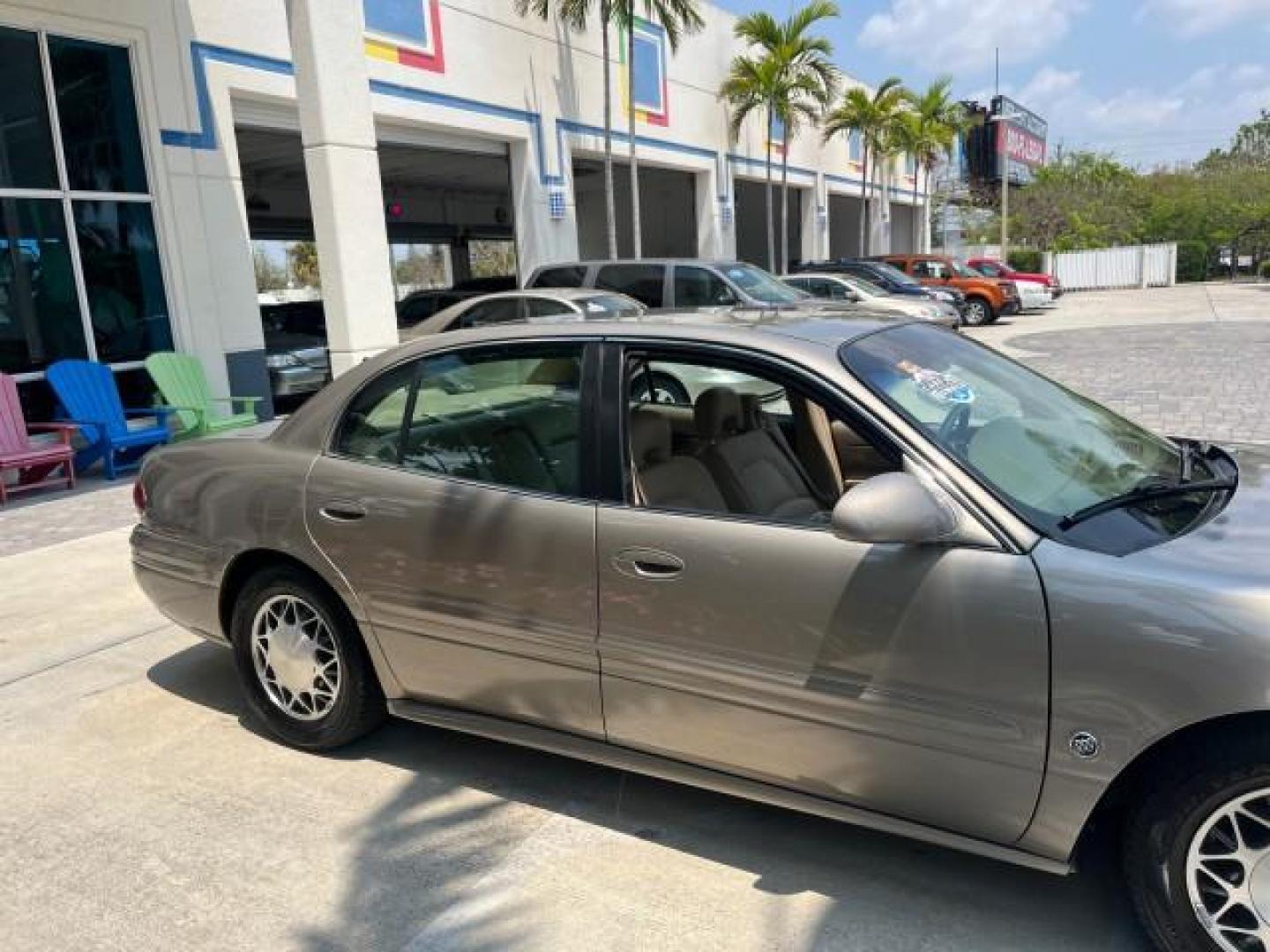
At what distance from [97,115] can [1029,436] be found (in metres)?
10.3

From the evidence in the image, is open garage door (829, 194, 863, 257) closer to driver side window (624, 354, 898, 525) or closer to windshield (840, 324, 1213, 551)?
driver side window (624, 354, 898, 525)

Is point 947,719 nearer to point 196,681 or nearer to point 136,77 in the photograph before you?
point 196,681

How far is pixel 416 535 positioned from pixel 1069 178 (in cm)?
5501

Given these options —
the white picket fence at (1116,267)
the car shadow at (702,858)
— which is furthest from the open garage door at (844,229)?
the car shadow at (702,858)

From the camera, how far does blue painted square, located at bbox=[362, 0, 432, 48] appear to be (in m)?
12.7

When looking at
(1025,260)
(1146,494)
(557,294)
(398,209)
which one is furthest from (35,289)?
(1025,260)

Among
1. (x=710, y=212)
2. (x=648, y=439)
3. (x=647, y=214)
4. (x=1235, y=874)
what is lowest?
(x=1235, y=874)

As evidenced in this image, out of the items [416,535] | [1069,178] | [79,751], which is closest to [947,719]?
[416,535]

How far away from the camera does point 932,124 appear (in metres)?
31.8

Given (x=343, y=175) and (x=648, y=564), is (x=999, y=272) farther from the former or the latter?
(x=648, y=564)

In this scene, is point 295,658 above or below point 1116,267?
below

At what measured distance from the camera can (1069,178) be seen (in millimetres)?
50312

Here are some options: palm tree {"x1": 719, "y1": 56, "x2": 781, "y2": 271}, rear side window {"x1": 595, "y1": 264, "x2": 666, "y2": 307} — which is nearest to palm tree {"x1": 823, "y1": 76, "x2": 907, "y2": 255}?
palm tree {"x1": 719, "y1": 56, "x2": 781, "y2": 271}

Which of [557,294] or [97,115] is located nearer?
[97,115]
